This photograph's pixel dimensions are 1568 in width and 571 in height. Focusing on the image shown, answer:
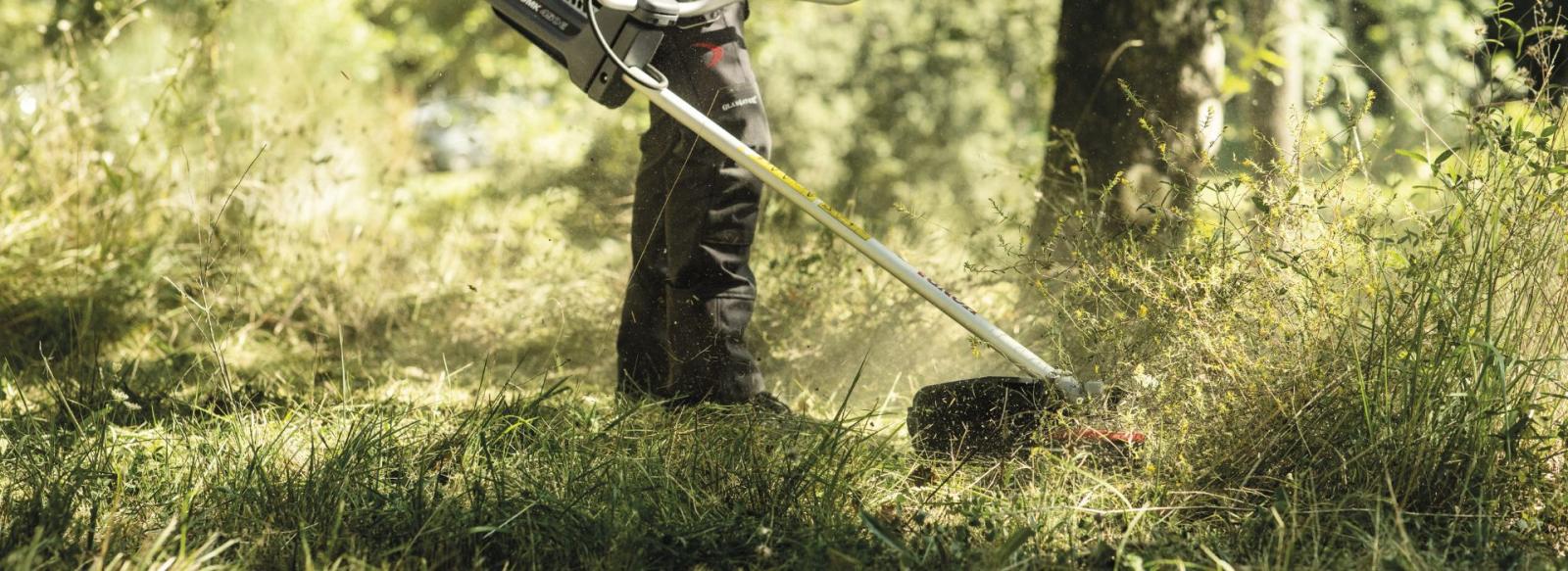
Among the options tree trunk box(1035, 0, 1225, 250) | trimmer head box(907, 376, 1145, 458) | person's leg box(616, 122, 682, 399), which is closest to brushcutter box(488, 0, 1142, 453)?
trimmer head box(907, 376, 1145, 458)

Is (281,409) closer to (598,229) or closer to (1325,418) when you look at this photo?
(598,229)

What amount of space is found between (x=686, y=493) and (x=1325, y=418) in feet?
3.96

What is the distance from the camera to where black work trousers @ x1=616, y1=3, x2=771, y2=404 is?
10.4 ft

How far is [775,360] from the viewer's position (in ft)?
13.4

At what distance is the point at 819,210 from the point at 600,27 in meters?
0.65

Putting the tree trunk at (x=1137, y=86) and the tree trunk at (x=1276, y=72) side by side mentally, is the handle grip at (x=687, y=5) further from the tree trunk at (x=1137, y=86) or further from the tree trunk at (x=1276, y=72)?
the tree trunk at (x=1276, y=72)

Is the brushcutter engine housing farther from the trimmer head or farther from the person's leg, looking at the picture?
the trimmer head

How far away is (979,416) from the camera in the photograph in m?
2.82

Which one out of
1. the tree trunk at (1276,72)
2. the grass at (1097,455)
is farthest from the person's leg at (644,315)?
the tree trunk at (1276,72)

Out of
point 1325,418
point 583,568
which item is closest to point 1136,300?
point 1325,418

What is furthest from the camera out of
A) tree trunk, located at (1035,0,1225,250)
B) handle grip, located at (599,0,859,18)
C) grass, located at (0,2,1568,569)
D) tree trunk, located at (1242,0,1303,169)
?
tree trunk, located at (1242,0,1303,169)

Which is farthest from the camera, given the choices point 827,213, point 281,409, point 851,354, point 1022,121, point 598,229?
point 1022,121

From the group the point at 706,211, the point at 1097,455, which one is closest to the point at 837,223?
the point at 706,211

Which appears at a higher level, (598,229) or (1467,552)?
(1467,552)
